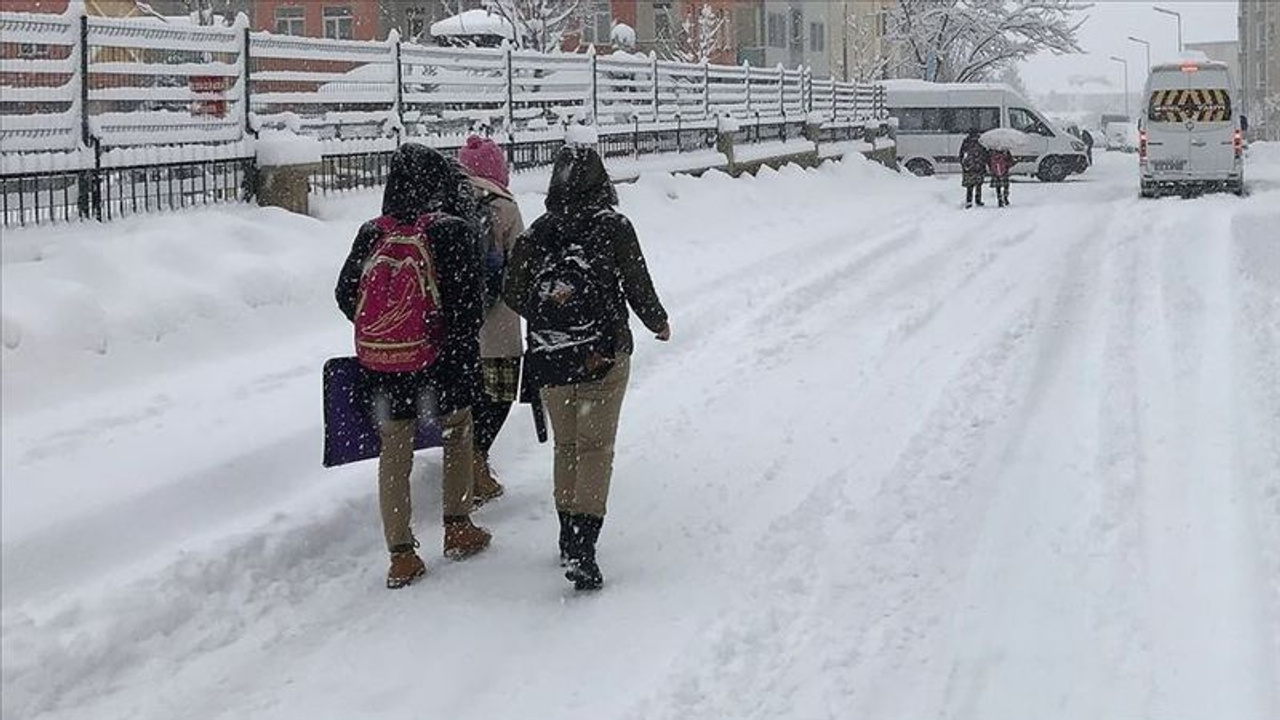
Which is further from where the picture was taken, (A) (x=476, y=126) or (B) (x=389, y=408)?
(A) (x=476, y=126)

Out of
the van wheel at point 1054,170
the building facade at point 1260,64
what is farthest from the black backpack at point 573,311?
the building facade at point 1260,64

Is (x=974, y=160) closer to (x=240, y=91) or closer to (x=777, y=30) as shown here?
(x=240, y=91)

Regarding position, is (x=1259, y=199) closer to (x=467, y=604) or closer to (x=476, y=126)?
(x=476, y=126)

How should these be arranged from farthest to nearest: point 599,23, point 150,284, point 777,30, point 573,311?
point 777,30 → point 599,23 → point 150,284 → point 573,311

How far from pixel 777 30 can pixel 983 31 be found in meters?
9.81

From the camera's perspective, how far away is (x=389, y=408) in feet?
18.9

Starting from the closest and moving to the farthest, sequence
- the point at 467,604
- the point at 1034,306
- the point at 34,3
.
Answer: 1. the point at 467,604
2. the point at 1034,306
3. the point at 34,3

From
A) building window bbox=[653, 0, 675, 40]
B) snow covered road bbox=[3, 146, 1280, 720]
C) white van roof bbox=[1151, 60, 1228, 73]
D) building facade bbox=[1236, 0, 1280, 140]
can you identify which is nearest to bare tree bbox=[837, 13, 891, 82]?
building window bbox=[653, 0, 675, 40]

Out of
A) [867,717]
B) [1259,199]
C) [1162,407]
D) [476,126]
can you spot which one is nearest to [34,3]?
[476,126]

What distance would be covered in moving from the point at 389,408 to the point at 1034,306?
773 centimetres

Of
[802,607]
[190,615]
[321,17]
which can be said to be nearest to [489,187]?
[190,615]

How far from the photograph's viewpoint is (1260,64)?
339 ft

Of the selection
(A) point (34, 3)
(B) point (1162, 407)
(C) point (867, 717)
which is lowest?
(C) point (867, 717)

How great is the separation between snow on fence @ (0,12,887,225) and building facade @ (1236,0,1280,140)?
267 feet
